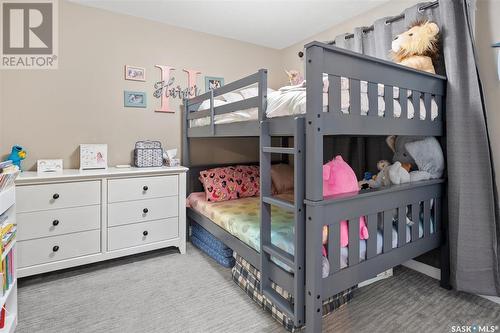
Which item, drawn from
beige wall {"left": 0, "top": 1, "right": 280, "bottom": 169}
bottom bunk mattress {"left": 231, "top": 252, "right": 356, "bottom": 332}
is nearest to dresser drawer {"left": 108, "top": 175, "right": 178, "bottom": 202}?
beige wall {"left": 0, "top": 1, "right": 280, "bottom": 169}

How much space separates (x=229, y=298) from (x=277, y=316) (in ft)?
1.29

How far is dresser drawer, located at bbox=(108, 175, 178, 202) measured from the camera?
225 cm

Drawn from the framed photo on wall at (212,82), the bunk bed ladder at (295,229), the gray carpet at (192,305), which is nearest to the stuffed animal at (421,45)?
the bunk bed ladder at (295,229)

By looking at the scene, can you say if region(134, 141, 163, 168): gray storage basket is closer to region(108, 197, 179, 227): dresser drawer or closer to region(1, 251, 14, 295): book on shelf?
region(108, 197, 179, 227): dresser drawer

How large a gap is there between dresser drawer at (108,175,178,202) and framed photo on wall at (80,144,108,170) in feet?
1.26

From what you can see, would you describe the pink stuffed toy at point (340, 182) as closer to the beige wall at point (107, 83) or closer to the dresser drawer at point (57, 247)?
the beige wall at point (107, 83)

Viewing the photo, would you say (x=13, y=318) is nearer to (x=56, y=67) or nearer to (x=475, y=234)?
(x=56, y=67)

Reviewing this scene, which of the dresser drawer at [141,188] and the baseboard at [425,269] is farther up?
the dresser drawer at [141,188]

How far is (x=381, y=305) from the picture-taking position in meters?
1.73

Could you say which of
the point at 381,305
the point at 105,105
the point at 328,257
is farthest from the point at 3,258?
the point at 381,305

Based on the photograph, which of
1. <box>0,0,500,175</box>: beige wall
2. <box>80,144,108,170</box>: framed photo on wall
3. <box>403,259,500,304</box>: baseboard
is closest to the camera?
<box>403,259,500,304</box>: baseboard

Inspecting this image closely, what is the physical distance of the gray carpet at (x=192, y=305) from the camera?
5.08ft

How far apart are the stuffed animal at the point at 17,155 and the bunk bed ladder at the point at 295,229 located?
6.66 feet

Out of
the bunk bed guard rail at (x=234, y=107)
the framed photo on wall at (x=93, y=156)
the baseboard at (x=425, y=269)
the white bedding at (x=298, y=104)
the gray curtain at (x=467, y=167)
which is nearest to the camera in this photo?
the white bedding at (x=298, y=104)
